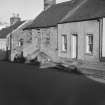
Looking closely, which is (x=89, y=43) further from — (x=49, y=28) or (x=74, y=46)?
(x=49, y=28)

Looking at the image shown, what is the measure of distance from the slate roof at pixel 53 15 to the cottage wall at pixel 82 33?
8.57 feet

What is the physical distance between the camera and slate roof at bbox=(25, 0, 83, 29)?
29.5 metres

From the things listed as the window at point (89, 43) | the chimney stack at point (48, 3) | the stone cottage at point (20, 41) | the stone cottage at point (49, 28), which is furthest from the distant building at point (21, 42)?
the window at point (89, 43)

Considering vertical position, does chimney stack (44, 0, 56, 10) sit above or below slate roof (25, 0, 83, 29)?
above

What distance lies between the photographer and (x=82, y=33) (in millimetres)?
23656

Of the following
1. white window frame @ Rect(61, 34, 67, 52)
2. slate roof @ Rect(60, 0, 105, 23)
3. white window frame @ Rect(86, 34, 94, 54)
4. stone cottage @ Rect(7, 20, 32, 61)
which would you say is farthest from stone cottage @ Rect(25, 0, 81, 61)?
white window frame @ Rect(86, 34, 94, 54)

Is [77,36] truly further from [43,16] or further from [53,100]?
[53,100]

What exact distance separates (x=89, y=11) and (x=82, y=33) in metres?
2.34

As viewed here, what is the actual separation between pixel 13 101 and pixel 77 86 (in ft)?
13.7

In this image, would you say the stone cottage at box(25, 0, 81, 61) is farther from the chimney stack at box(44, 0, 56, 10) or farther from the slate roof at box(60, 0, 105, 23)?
the slate roof at box(60, 0, 105, 23)

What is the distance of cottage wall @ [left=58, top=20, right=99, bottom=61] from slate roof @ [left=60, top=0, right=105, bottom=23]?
18.6 inches

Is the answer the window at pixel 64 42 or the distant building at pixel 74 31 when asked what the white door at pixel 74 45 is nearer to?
the distant building at pixel 74 31

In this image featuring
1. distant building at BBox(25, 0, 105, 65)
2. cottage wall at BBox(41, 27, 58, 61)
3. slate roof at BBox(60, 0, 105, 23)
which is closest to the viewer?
distant building at BBox(25, 0, 105, 65)

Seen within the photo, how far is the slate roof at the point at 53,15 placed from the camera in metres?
29.5
